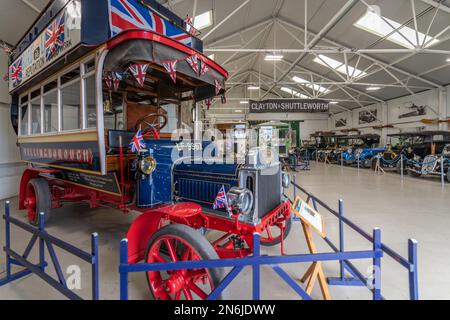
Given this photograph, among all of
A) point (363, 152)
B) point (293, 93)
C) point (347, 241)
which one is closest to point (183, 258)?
point (347, 241)

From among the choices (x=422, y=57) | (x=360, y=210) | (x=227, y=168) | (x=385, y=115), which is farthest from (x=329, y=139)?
(x=227, y=168)

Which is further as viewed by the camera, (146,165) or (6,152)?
(6,152)

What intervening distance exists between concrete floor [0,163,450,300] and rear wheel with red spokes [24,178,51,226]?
0.97 ft

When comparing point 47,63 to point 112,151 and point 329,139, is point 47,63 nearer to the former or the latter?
point 112,151

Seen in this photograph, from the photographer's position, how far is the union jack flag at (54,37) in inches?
100

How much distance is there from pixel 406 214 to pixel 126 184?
192 inches

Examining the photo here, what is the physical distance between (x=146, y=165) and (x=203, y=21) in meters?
7.47

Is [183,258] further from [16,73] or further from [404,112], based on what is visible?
[404,112]

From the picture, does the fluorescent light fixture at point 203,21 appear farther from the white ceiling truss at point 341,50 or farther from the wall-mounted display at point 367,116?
the wall-mounted display at point 367,116

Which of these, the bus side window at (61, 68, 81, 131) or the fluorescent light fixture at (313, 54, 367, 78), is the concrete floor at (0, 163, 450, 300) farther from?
the fluorescent light fixture at (313, 54, 367, 78)

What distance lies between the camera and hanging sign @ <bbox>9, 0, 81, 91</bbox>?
91.1 inches

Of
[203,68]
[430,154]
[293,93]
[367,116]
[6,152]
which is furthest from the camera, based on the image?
[293,93]

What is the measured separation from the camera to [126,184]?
8.73 ft

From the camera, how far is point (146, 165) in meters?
2.37
